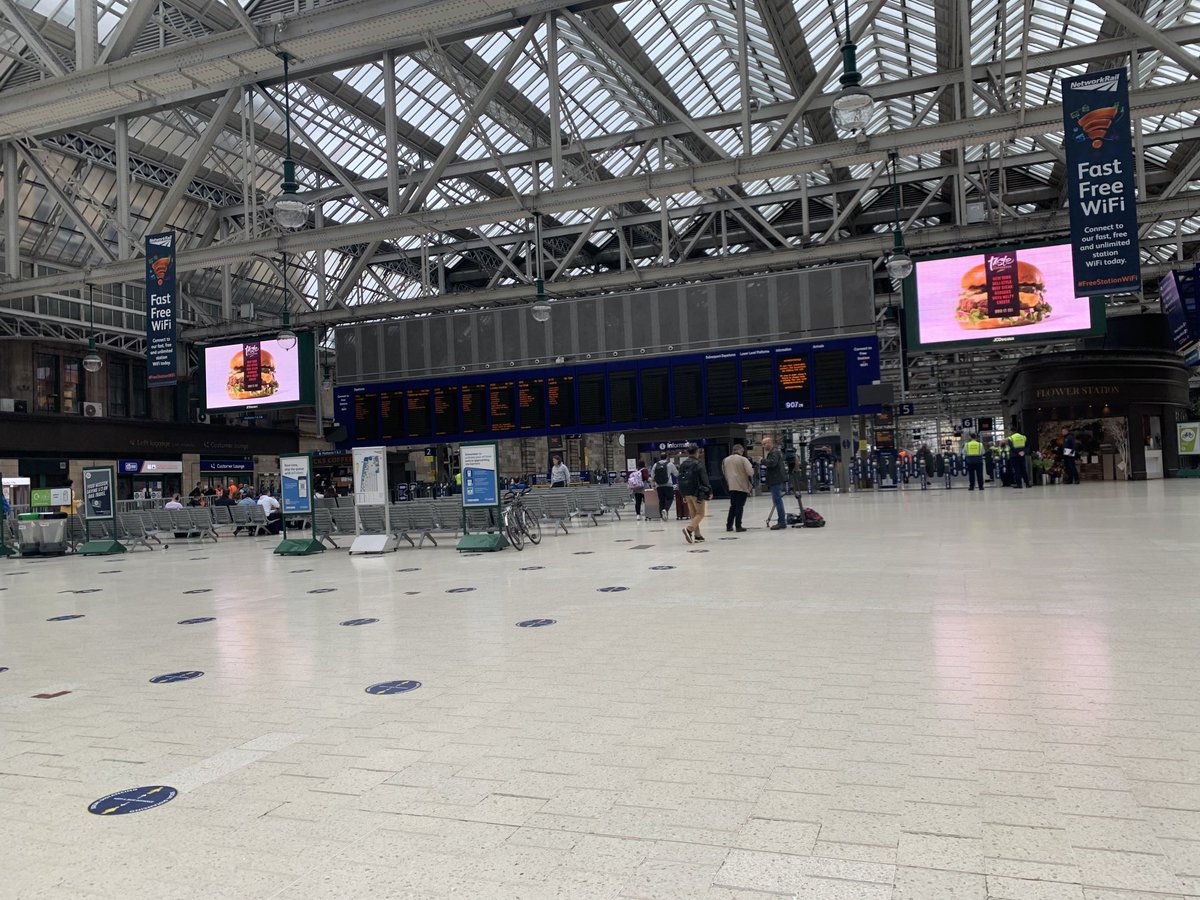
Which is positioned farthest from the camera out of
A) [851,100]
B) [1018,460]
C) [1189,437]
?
[1189,437]

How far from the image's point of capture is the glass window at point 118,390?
31.1 metres

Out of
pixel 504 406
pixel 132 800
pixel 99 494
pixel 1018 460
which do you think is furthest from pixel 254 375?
pixel 132 800

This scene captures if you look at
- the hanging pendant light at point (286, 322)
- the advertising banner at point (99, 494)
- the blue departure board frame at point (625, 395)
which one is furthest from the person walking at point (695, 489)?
the advertising banner at point (99, 494)

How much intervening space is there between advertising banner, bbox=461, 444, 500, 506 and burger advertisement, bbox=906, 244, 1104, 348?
1179cm

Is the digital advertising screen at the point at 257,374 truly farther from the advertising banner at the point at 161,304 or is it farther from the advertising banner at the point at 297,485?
the advertising banner at the point at 297,485

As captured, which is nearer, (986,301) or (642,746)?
(642,746)

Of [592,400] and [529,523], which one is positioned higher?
[592,400]

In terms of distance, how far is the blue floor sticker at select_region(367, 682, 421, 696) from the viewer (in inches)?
171

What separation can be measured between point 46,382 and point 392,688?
98.1ft

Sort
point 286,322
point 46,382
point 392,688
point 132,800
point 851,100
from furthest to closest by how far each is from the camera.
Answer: point 46,382, point 286,322, point 851,100, point 392,688, point 132,800

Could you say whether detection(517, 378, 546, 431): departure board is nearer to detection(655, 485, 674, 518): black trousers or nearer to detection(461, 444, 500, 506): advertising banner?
detection(655, 485, 674, 518): black trousers

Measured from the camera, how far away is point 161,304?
15.5 meters

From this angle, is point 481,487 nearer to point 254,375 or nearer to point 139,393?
point 254,375

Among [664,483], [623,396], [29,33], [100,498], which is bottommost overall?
[664,483]
